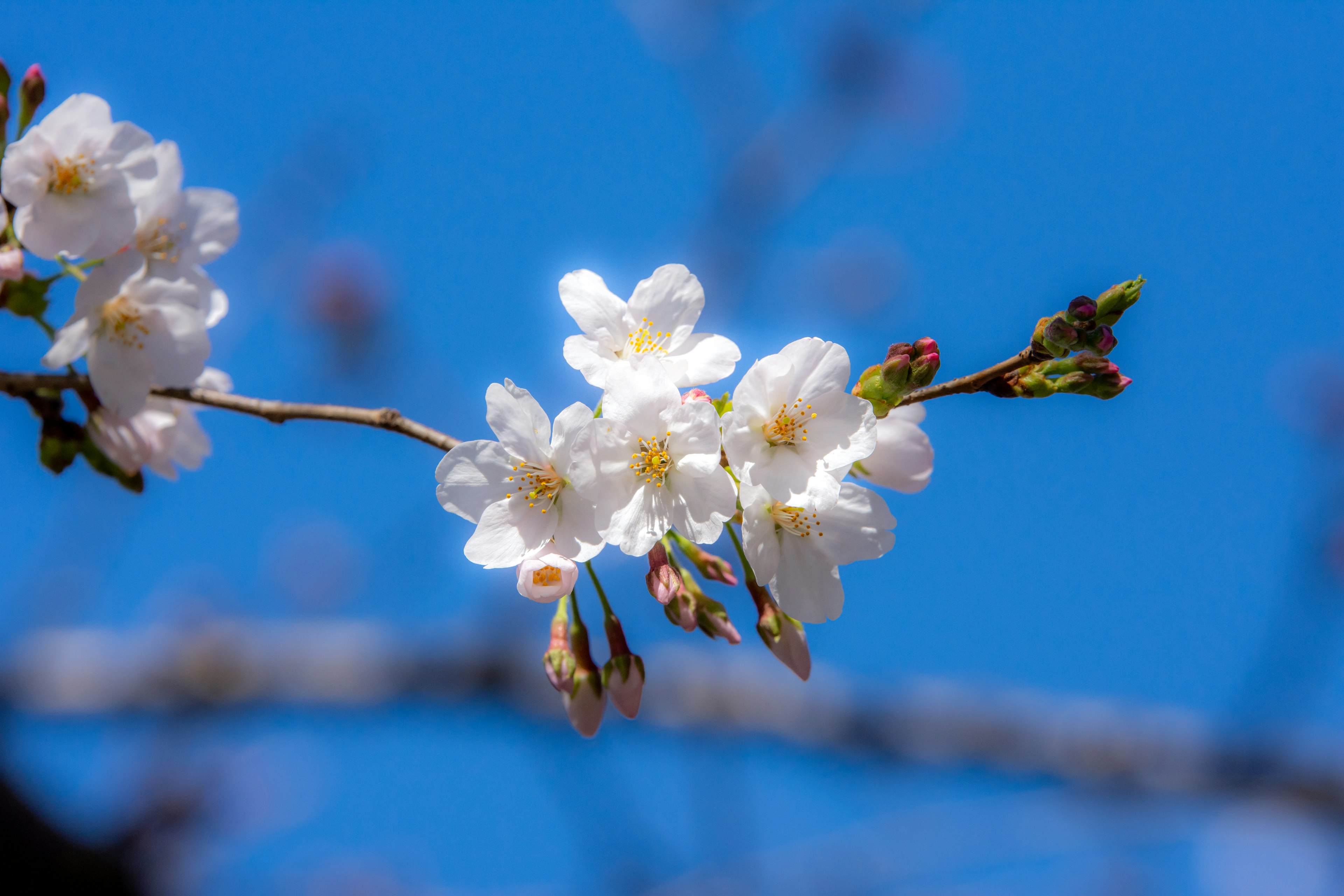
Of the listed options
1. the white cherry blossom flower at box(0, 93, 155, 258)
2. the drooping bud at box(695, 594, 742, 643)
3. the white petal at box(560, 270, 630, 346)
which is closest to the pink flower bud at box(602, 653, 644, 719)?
the drooping bud at box(695, 594, 742, 643)

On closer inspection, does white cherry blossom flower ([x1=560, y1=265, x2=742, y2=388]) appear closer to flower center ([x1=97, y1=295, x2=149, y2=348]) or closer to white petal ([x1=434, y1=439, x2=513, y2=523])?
white petal ([x1=434, y1=439, x2=513, y2=523])

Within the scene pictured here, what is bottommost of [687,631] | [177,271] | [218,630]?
→ [687,631]

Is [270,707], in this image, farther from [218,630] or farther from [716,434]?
[716,434]

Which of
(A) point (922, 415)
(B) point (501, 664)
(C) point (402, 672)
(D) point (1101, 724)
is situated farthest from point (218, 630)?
(D) point (1101, 724)

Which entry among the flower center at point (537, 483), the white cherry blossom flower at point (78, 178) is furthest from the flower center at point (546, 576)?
the white cherry blossom flower at point (78, 178)

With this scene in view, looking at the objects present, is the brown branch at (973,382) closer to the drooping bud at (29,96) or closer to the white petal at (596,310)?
the white petal at (596,310)

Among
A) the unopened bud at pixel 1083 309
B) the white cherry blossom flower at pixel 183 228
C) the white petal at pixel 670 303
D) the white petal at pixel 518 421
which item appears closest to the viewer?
the unopened bud at pixel 1083 309
